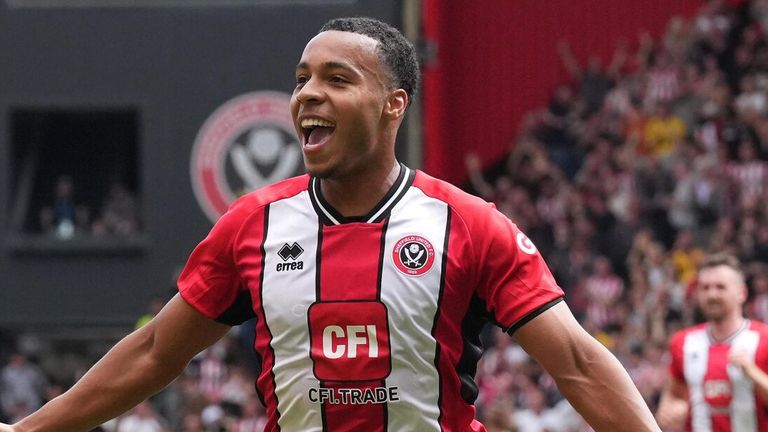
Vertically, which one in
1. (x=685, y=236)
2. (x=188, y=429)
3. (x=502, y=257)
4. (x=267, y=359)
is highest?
(x=502, y=257)

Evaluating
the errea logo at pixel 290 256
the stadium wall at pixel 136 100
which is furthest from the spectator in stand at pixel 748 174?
the errea logo at pixel 290 256

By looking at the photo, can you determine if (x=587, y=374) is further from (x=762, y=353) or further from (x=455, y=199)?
(x=762, y=353)

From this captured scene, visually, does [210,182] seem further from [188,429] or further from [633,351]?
[633,351]

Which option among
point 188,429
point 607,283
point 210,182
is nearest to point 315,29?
point 210,182

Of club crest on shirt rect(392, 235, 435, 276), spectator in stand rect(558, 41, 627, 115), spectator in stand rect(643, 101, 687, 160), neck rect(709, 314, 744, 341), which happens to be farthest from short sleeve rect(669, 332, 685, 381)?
spectator in stand rect(558, 41, 627, 115)

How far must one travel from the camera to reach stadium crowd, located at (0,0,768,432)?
1401 centimetres

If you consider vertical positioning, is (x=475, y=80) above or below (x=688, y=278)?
above

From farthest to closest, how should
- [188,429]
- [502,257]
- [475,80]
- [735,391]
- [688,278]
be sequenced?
[475,80]
[688,278]
[188,429]
[735,391]
[502,257]

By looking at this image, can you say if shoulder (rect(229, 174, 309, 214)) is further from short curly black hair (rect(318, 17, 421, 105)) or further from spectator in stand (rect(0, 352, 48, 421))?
spectator in stand (rect(0, 352, 48, 421))

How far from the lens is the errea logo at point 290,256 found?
166 inches

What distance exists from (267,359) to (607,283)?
1209 cm

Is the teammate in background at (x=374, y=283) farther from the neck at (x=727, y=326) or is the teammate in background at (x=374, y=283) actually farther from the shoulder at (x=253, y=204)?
the neck at (x=727, y=326)

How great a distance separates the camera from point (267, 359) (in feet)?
14.0

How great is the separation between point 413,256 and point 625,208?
43.4 ft
